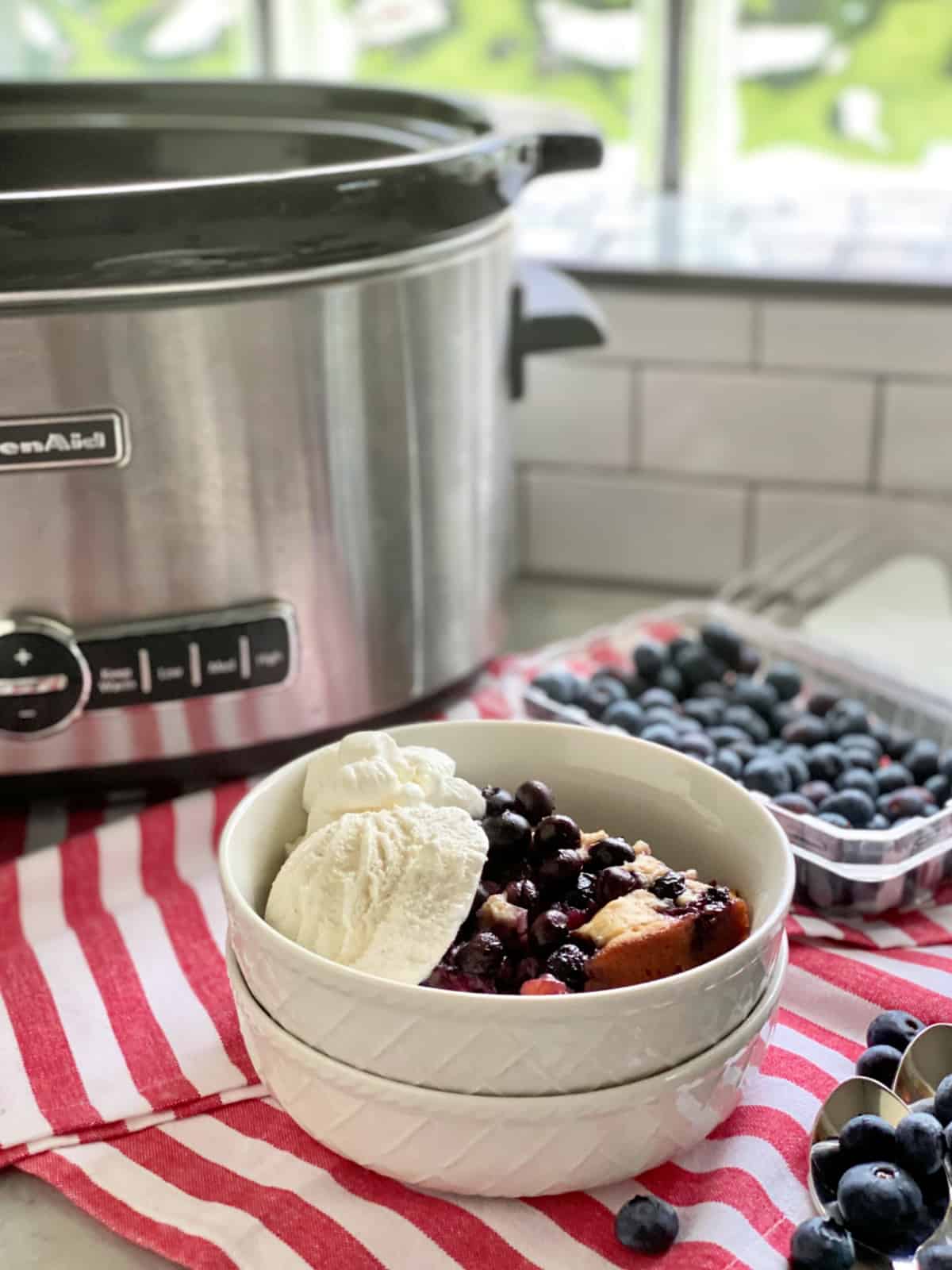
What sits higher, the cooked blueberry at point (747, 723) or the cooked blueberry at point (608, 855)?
the cooked blueberry at point (608, 855)

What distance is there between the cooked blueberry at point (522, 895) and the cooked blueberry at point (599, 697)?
0.87ft

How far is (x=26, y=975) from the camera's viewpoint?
0.67 meters

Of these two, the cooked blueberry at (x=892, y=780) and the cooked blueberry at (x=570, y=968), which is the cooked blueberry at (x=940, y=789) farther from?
the cooked blueberry at (x=570, y=968)

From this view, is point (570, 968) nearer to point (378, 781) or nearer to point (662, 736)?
point (378, 781)

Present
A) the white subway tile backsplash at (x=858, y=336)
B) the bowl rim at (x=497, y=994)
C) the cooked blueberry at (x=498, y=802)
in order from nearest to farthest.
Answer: the bowl rim at (x=497, y=994) → the cooked blueberry at (x=498, y=802) → the white subway tile backsplash at (x=858, y=336)

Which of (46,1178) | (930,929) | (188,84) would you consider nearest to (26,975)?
(46,1178)

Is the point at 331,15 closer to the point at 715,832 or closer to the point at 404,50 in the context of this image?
the point at 404,50

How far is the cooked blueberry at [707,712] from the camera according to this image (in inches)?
31.8

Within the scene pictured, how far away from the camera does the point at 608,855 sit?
573 mm

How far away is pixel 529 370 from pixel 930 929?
553mm

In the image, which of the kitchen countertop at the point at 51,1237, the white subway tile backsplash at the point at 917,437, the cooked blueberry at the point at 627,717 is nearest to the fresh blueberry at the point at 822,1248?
the kitchen countertop at the point at 51,1237

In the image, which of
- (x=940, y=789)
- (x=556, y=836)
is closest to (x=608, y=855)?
(x=556, y=836)

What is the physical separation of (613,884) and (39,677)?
0.30m

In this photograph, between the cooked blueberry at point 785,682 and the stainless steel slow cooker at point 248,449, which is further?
the cooked blueberry at point 785,682
